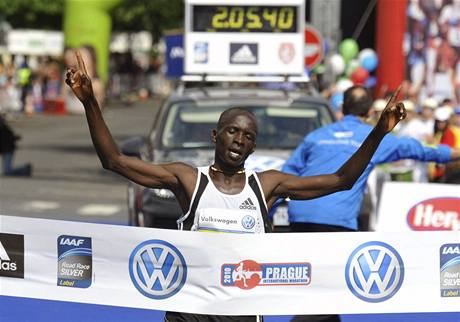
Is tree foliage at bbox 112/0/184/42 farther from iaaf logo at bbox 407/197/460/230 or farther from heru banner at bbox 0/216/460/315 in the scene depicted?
heru banner at bbox 0/216/460/315

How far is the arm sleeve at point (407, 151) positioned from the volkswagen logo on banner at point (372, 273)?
2.18 m

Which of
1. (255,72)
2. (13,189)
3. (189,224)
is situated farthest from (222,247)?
(13,189)

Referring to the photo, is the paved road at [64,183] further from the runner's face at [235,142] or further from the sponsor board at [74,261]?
the runner's face at [235,142]

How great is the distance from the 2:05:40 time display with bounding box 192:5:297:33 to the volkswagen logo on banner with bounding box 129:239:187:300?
29.7 feet

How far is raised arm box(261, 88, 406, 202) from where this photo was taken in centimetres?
579

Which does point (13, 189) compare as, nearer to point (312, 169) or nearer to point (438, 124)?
point (438, 124)

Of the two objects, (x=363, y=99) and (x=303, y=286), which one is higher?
(x=363, y=99)

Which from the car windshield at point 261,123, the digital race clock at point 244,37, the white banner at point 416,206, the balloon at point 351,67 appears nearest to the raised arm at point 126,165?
the white banner at point 416,206

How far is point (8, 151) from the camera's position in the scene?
2023 cm

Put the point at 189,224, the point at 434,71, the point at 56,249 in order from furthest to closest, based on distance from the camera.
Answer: the point at 434,71, the point at 56,249, the point at 189,224

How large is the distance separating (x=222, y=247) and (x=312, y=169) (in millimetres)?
2567

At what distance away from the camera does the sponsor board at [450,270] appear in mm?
6285

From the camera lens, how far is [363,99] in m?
8.65

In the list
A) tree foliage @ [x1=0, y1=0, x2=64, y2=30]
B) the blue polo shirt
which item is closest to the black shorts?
the blue polo shirt
